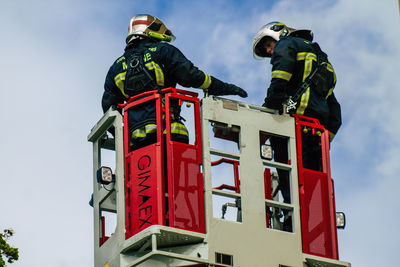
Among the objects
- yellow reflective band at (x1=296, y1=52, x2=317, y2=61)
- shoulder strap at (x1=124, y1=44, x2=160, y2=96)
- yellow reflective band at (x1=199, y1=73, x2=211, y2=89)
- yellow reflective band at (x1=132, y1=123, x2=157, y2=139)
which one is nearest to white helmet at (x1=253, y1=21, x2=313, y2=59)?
yellow reflective band at (x1=296, y1=52, x2=317, y2=61)

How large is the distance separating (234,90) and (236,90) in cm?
4

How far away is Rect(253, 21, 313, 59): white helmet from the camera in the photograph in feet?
69.7

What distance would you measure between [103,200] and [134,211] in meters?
1.42

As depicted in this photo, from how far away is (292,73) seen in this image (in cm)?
2050

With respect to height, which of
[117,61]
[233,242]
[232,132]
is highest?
[117,61]

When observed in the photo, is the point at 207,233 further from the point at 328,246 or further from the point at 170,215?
the point at 328,246

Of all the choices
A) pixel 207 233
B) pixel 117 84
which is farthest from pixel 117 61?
pixel 207 233

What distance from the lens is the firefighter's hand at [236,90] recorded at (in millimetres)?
20672

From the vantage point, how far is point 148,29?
69.2 feet

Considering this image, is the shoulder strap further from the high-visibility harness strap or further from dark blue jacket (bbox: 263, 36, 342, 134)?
the high-visibility harness strap

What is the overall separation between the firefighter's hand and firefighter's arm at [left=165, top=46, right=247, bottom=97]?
0.24 metres

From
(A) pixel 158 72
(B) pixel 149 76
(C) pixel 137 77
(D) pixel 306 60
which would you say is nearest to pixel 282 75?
(D) pixel 306 60

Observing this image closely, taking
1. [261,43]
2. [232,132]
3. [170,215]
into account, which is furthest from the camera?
[261,43]

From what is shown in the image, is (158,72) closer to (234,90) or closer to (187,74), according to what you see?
(187,74)
